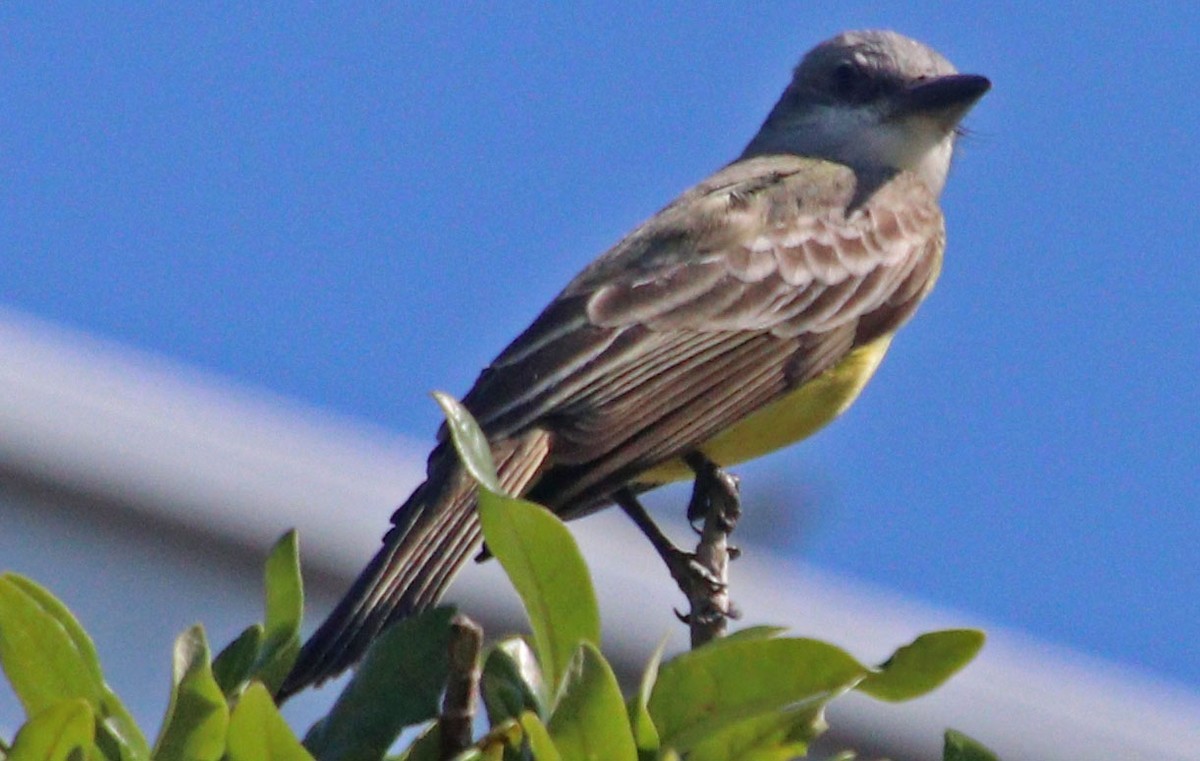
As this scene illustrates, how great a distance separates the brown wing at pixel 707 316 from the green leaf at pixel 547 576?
2.40 meters

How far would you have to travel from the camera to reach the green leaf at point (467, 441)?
2385 mm

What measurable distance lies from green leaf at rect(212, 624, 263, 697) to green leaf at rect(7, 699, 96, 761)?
441 mm

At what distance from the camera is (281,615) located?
8.34 ft

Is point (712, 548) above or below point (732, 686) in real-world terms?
below

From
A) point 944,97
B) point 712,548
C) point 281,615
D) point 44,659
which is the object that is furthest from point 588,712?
point 944,97

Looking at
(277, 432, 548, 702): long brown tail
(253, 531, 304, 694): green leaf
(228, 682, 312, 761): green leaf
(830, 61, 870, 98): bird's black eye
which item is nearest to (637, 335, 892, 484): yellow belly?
(277, 432, 548, 702): long brown tail

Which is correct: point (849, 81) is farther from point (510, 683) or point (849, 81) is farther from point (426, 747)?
point (426, 747)

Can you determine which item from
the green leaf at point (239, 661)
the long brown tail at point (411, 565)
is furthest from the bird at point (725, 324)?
the green leaf at point (239, 661)

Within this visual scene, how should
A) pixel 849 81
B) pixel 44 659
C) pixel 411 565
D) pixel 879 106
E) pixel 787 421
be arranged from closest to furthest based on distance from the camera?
pixel 44 659 → pixel 411 565 → pixel 787 421 → pixel 879 106 → pixel 849 81

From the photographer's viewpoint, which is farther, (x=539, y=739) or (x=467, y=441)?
(x=467, y=441)

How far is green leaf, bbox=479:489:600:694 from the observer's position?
236cm

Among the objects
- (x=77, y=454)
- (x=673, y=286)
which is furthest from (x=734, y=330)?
(x=77, y=454)

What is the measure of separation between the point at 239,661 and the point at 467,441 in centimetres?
40

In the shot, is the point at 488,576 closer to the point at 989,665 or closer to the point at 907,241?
the point at 989,665
